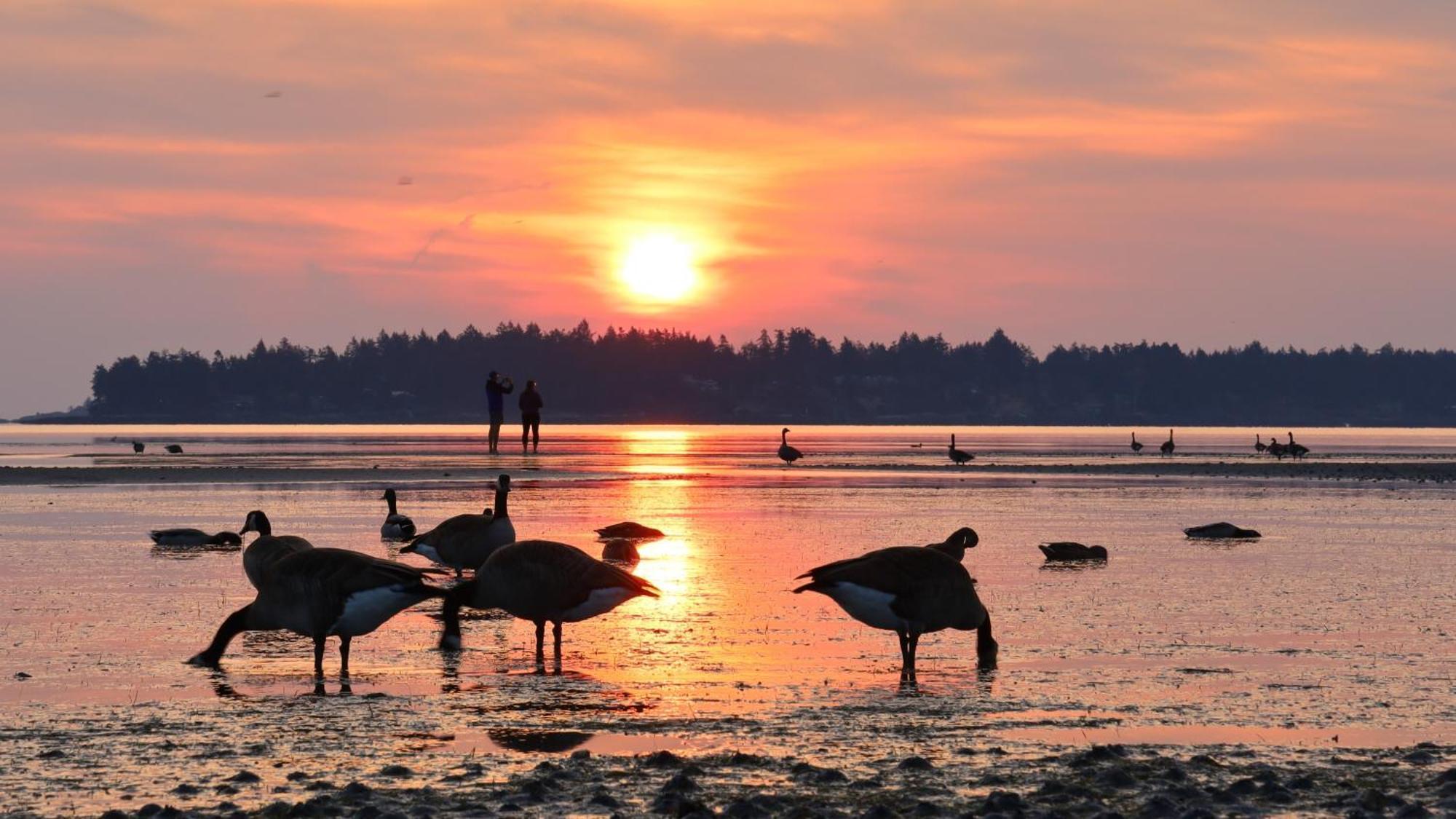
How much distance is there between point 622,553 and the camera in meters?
23.4

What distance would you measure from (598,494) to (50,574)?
20.7 m

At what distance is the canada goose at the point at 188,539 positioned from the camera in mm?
26078

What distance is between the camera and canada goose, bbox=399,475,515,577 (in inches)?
811

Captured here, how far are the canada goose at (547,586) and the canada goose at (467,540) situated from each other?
4.86 meters

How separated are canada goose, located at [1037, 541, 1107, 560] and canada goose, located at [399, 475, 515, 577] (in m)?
8.26

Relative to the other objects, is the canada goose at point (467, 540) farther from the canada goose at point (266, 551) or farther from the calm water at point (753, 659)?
the canada goose at point (266, 551)

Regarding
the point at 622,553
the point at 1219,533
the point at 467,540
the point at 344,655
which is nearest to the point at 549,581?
the point at 344,655

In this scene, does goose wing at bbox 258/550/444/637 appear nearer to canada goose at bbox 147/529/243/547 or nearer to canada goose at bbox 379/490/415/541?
canada goose at bbox 379/490/415/541

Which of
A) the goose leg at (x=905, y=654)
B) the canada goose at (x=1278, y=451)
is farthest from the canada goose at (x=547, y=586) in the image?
the canada goose at (x=1278, y=451)

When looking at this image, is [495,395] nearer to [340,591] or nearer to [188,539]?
[188,539]

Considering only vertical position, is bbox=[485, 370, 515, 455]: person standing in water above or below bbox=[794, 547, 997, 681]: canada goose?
above

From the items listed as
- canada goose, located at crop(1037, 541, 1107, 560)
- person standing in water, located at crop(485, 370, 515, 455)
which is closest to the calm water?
canada goose, located at crop(1037, 541, 1107, 560)

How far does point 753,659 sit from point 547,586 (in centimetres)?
206

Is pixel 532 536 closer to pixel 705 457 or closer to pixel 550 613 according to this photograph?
pixel 550 613
